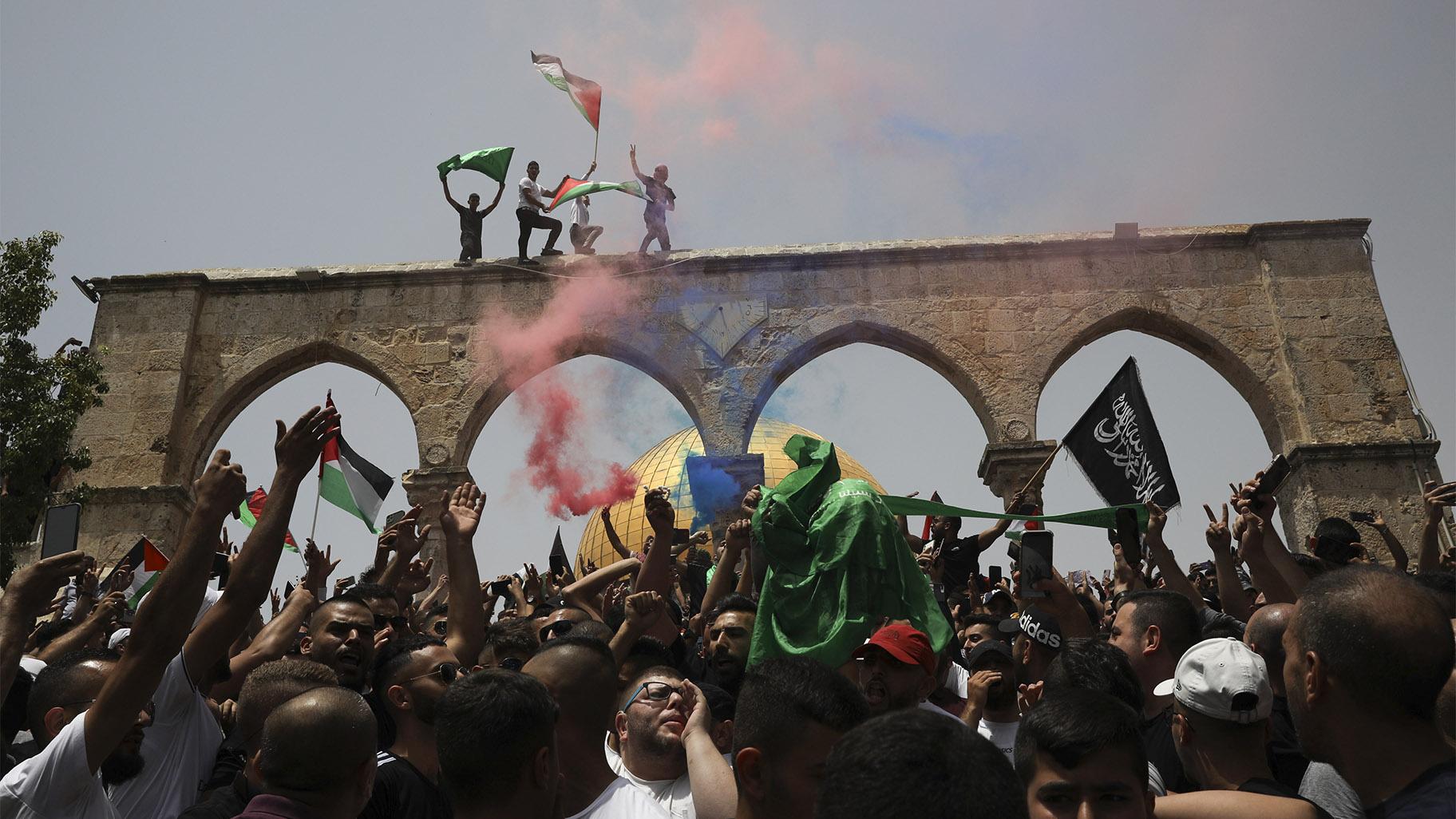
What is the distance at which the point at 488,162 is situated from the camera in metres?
16.7

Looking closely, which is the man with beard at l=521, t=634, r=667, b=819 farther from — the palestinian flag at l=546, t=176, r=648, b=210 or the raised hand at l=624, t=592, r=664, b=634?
the palestinian flag at l=546, t=176, r=648, b=210

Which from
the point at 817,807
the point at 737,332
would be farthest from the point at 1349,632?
the point at 737,332

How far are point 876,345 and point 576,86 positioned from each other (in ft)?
20.4

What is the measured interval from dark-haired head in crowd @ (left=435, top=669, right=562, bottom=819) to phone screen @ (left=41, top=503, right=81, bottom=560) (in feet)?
11.7

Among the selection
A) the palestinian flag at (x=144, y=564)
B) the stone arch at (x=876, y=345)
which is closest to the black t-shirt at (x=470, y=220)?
the stone arch at (x=876, y=345)

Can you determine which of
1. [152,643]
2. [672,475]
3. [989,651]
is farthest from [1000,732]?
[672,475]

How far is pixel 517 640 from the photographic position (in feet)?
18.4

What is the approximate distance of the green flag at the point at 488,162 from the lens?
658 inches

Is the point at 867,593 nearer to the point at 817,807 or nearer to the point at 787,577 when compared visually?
the point at 787,577

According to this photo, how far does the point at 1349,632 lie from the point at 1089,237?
15460 mm

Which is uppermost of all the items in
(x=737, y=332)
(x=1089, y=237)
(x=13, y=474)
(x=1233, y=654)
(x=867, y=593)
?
(x=1089, y=237)

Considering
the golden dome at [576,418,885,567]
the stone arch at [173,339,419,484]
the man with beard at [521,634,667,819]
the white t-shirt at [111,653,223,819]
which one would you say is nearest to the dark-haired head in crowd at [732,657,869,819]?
the man with beard at [521,634,667,819]

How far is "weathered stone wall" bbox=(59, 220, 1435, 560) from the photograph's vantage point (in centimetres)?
1634

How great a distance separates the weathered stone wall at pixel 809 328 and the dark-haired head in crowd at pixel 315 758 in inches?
519
